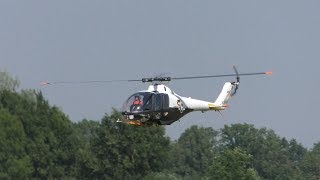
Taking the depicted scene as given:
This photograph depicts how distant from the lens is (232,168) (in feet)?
383

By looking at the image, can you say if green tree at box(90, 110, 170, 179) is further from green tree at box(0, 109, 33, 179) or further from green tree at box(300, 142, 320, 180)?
green tree at box(300, 142, 320, 180)

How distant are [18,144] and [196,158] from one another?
31.5 metres

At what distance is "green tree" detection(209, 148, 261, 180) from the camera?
379ft

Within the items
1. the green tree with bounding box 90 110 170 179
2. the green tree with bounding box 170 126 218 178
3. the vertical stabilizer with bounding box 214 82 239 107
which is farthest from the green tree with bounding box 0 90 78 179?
the vertical stabilizer with bounding box 214 82 239 107

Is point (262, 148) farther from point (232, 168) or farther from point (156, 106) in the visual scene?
point (156, 106)

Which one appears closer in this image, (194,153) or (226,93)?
(226,93)

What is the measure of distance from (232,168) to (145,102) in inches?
2239

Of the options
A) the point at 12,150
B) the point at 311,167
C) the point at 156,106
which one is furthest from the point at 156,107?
the point at 311,167

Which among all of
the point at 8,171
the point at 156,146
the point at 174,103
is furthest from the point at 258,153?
the point at 174,103

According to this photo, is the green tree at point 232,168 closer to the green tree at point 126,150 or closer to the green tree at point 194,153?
the green tree at point 126,150

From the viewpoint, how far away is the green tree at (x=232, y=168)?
115375 mm

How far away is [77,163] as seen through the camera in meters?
145

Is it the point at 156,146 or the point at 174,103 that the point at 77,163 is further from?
the point at 174,103

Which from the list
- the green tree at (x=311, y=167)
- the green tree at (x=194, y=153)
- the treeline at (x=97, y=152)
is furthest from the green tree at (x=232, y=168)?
the green tree at (x=194, y=153)
